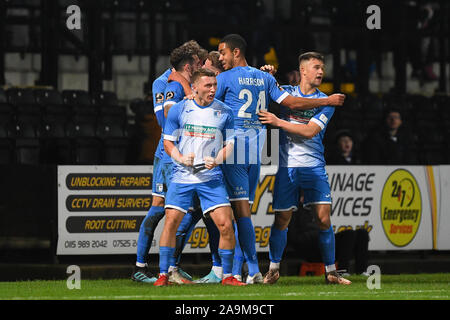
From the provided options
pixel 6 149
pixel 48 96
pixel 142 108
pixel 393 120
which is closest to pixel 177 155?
pixel 393 120

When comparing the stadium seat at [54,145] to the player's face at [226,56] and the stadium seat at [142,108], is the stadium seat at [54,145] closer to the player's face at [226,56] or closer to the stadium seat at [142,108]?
the stadium seat at [142,108]

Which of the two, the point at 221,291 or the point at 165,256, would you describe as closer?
the point at 221,291

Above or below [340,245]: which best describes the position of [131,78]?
above

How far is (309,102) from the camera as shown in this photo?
9.55 meters

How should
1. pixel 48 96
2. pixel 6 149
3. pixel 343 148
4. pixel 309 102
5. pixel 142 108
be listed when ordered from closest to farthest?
pixel 309 102 → pixel 343 148 → pixel 6 149 → pixel 142 108 → pixel 48 96

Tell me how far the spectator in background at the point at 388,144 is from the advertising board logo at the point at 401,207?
545 millimetres

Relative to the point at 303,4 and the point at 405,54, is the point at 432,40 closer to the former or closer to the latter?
the point at 405,54

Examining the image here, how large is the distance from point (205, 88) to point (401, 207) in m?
5.29

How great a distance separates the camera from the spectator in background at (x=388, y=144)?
13.7m

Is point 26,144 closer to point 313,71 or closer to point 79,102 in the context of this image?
point 79,102

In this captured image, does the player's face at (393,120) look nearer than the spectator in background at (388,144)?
No

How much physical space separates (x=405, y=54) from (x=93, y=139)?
8121 millimetres

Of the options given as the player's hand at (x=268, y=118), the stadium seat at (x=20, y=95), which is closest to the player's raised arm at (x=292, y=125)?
the player's hand at (x=268, y=118)
